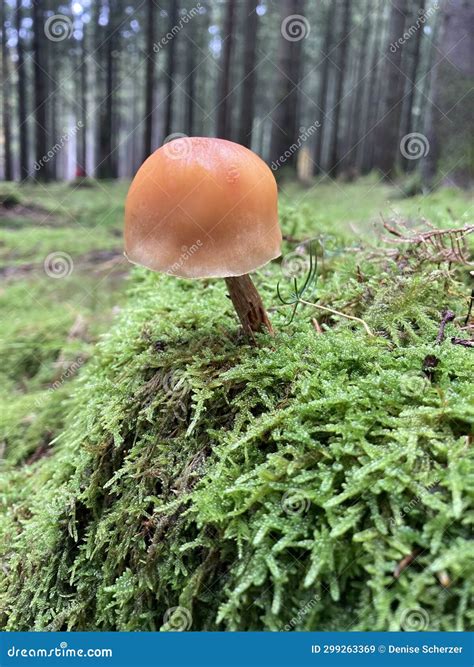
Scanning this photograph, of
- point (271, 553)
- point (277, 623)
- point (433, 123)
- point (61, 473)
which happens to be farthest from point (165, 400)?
point (433, 123)

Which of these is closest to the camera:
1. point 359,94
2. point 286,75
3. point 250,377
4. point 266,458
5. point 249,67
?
point 266,458

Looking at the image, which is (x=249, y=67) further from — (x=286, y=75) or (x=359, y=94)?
(x=359, y=94)

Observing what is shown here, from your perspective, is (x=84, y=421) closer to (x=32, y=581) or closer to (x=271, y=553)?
(x=32, y=581)

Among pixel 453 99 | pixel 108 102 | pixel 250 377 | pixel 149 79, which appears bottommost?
pixel 250 377

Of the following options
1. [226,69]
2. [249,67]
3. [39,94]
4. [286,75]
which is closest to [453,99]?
[286,75]

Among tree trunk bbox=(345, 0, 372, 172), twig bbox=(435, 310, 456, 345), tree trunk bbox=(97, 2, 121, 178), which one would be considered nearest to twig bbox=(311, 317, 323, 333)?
twig bbox=(435, 310, 456, 345)

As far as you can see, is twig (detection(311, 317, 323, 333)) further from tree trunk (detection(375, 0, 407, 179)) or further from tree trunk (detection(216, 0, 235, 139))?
tree trunk (detection(375, 0, 407, 179))
